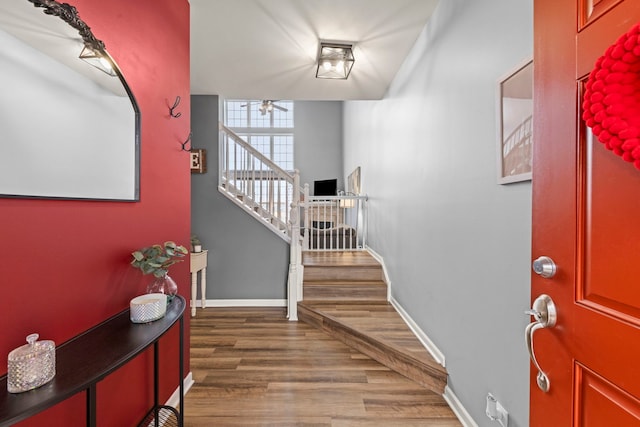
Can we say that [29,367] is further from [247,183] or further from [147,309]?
[247,183]

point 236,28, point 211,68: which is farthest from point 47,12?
point 211,68

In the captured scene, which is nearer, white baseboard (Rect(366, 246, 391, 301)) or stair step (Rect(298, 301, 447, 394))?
stair step (Rect(298, 301, 447, 394))

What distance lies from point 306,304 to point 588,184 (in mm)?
2836

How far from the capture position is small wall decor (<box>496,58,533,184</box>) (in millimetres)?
1115

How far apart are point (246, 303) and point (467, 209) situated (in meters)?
2.95

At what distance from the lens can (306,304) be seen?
3.13m

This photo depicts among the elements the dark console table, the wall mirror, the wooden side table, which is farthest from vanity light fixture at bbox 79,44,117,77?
the wooden side table

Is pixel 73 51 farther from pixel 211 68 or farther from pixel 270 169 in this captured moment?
pixel 270 169

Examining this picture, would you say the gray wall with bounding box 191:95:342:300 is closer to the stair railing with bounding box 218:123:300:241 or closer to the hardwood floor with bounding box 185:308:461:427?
the stair railing with bounding box 218:123:300:241

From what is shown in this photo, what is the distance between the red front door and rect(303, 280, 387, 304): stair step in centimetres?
247

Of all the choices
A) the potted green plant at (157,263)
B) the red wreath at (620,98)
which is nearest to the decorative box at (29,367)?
the potted green plant at (157,263)

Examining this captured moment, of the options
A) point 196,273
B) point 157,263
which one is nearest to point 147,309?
point 157,263

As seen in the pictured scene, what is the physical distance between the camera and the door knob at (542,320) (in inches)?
28.5

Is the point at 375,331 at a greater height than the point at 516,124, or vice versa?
the point at 516,124
